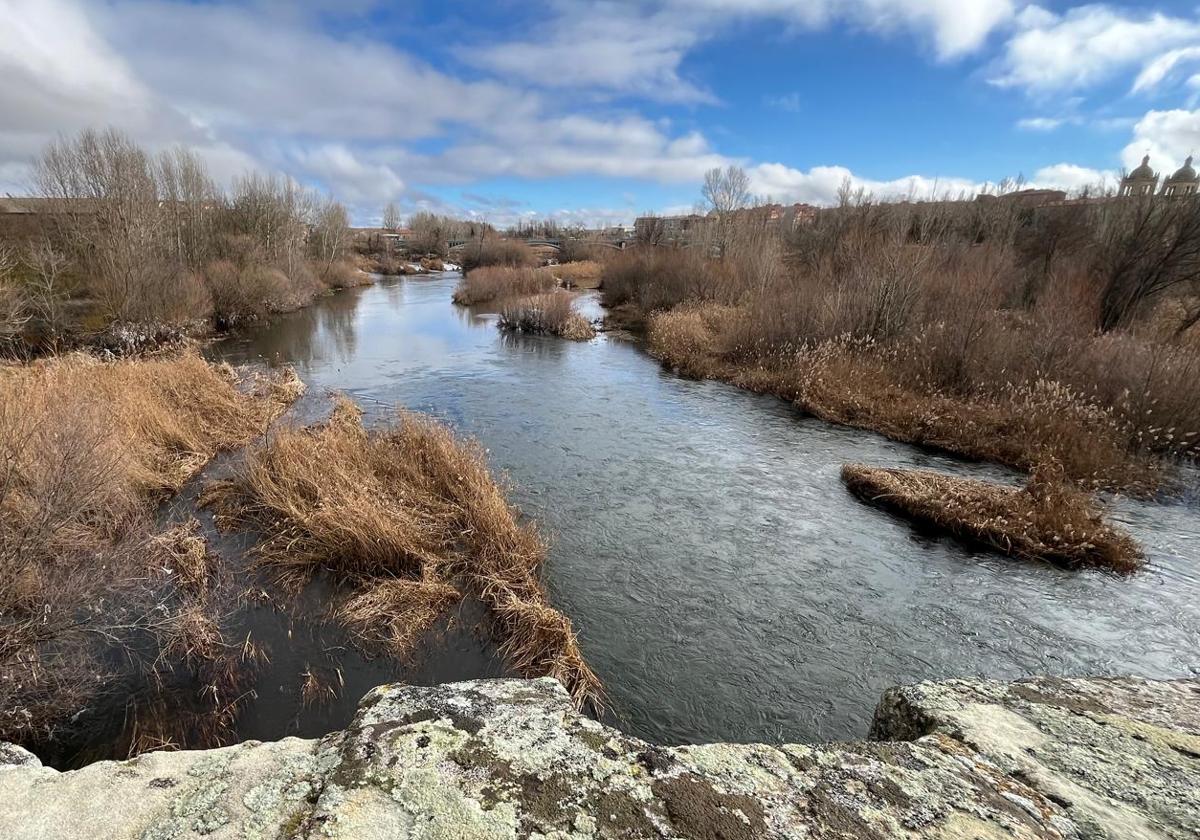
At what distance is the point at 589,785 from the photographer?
7.93 ft

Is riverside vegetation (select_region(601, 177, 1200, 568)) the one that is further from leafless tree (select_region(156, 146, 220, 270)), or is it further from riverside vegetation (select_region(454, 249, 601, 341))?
leafless tree (select_region(156, 146, 220, 270))

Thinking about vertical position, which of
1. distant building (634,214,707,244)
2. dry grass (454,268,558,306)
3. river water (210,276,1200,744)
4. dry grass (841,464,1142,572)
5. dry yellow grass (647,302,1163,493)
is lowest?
river water (210,276,1200,744)

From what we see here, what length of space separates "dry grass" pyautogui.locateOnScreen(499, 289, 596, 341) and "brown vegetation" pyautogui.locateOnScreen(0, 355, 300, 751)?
63.8 feet

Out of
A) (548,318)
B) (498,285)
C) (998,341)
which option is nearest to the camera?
(998,341)

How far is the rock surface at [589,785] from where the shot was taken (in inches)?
88.2

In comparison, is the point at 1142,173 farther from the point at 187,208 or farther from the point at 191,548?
the point at 187,208

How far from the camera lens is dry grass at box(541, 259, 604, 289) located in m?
47.8

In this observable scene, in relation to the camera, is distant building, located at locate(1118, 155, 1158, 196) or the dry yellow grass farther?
distant building, located at locate(1118, 155, 1158, 196)

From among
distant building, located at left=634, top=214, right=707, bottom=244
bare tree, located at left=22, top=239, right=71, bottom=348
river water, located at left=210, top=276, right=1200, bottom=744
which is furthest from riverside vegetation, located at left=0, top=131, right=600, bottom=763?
distant building, located at left=634, top=214, right=707, bottom=244

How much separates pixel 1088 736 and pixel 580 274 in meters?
51.1

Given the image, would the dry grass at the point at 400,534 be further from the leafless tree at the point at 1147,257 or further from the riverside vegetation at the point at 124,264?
the leafless tree at the point at 1147,257

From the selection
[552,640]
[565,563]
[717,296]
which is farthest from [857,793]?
[717,296]

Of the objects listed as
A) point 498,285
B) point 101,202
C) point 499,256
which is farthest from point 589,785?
point 499,256

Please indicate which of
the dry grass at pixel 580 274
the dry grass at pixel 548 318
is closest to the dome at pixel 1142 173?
the dry grass at pixel 548 318
